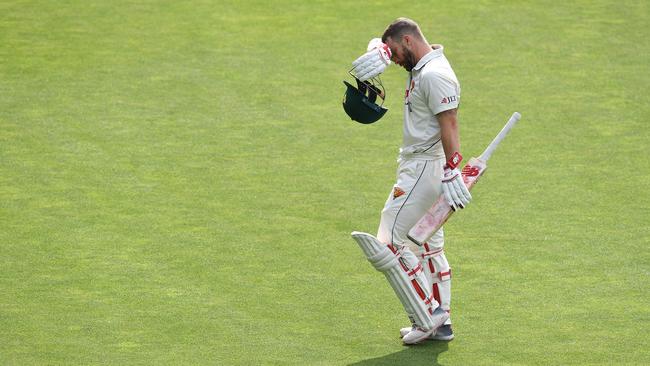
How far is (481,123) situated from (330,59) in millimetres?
2446

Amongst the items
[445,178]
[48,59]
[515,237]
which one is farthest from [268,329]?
[48,59]

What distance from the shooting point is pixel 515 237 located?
10.1 m

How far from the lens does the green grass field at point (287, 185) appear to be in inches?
324

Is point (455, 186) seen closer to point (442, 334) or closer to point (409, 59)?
point (409, 59)

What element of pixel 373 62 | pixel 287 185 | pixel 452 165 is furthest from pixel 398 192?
pixel 287 185

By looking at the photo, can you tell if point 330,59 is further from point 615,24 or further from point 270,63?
point 615,24

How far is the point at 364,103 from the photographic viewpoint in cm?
817

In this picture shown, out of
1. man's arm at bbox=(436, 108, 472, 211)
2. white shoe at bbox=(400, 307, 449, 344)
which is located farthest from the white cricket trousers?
man's arm at bbox=(436, 108, 472, 211)

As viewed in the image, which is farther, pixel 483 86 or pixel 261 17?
pixel 261 17

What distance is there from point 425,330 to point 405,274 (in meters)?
0.43

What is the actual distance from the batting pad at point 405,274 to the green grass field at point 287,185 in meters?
0.30

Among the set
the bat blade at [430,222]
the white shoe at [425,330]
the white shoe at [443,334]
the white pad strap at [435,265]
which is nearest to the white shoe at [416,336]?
the white shoe at [425,330]

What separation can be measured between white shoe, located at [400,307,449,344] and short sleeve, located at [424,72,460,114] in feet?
4.59

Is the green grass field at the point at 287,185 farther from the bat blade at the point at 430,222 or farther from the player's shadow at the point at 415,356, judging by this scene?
the bat blade at the point at 430,222
